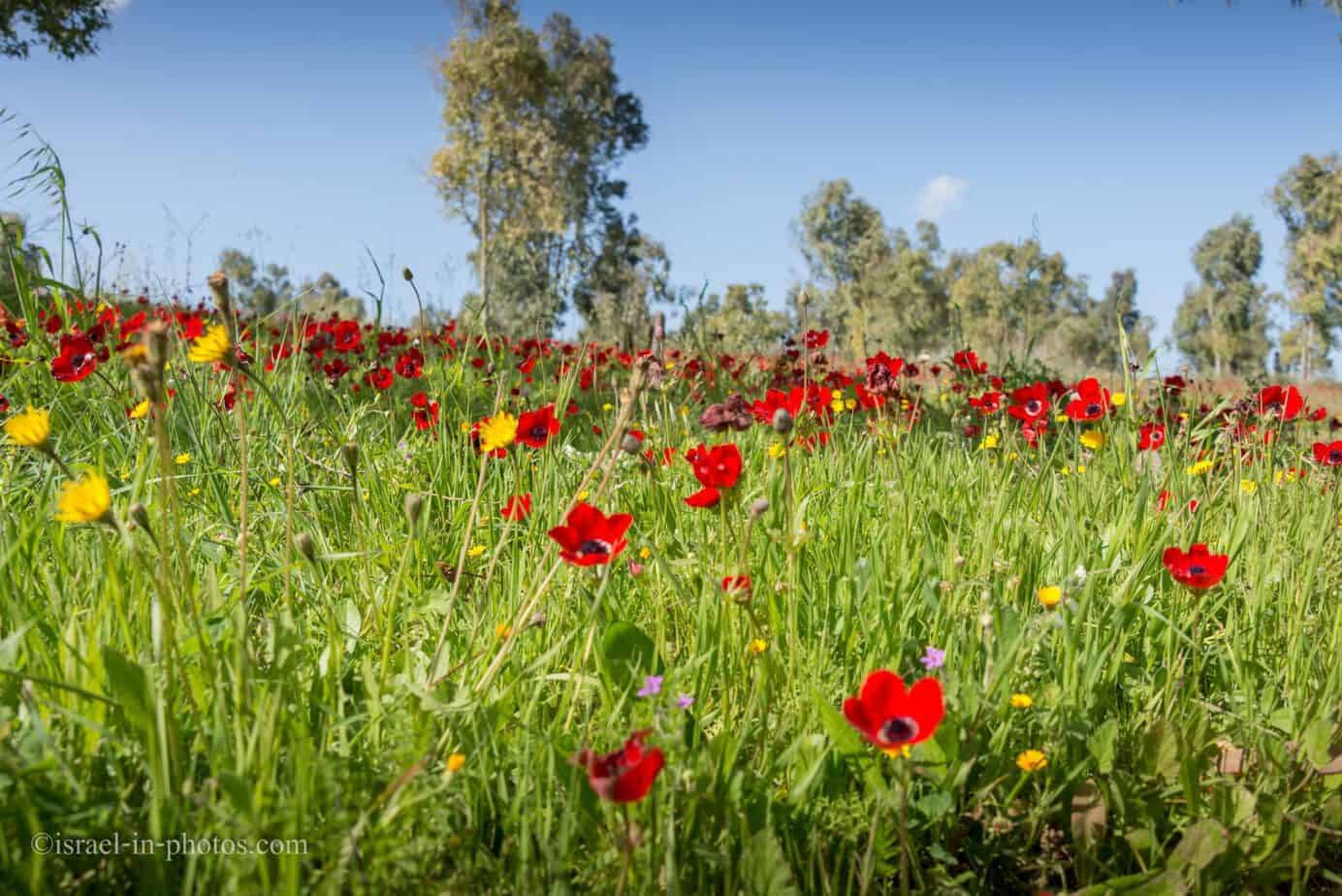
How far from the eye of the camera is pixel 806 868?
3.58 ft

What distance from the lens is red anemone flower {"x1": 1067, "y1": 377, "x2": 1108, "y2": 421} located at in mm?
2121

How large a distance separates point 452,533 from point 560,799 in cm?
97

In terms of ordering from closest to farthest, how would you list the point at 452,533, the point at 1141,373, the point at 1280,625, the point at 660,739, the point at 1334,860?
the point at 660,739
the point at 1334,860
the point at 1280,625
the point at 1141,373
the point at 452,533

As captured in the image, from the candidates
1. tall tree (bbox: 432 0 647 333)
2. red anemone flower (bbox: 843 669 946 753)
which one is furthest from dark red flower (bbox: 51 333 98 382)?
tall tree (bbox: 432 0 647 333)

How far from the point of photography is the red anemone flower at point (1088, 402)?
212 cm

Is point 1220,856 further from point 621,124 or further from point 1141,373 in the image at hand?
point 621,124

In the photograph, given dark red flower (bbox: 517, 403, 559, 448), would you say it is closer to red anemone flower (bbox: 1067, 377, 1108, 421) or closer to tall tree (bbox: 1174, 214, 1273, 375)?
red anemone flower (bbox: 1067, 377, 1108, 421)

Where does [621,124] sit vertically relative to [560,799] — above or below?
above

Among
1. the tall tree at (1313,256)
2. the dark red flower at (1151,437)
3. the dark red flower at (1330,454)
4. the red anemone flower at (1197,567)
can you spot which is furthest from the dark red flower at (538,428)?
the tall tree at (1313,256)

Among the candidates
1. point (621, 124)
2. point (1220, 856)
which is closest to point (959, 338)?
point (1220, 856)

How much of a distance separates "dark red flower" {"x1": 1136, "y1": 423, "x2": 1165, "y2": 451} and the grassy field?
0.25 metres

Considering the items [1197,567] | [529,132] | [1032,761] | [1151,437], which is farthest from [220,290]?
[529,132]

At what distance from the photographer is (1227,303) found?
61375 mm

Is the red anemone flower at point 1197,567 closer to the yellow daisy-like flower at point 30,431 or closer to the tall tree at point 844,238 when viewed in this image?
the yellow daisy-like flower at point 30,431
